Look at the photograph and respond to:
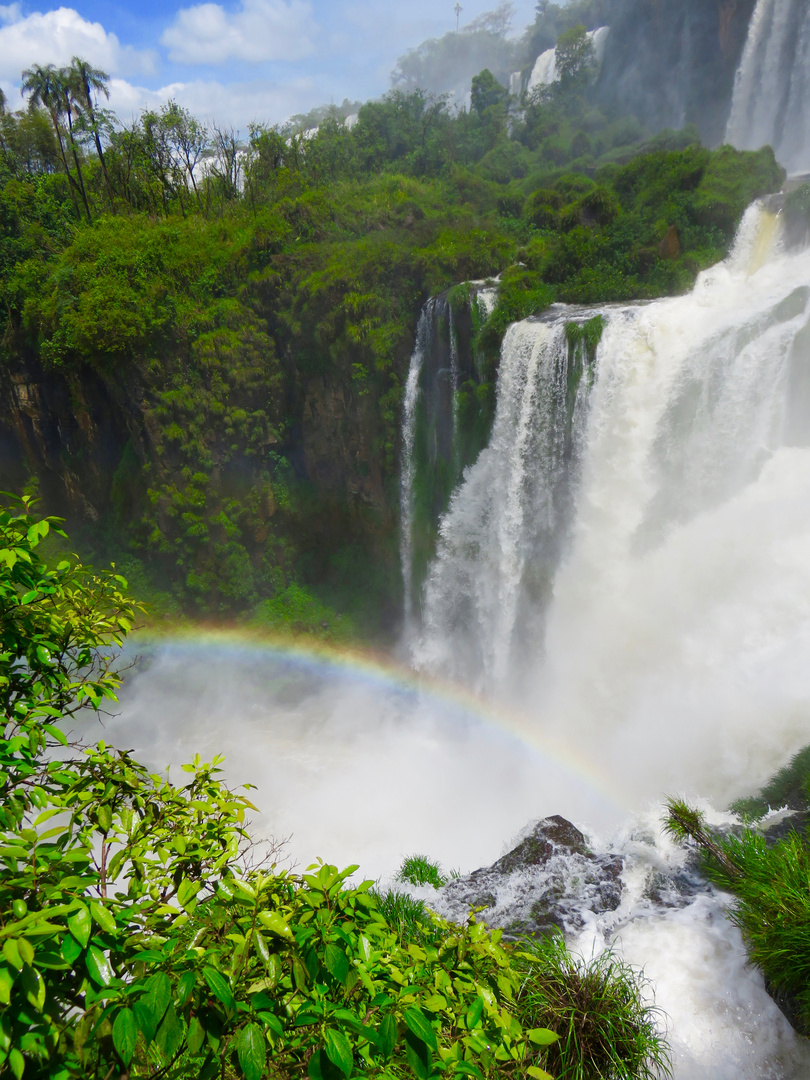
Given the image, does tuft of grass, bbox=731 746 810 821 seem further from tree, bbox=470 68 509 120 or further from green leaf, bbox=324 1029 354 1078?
tree, bbox=470 68 509 120

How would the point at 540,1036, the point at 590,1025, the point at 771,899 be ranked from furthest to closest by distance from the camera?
the point at 771,899, the point at 590,1025, the point at 540,1036

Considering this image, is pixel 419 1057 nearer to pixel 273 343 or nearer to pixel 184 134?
pixel 273 343

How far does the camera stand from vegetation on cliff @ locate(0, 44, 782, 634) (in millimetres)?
16438

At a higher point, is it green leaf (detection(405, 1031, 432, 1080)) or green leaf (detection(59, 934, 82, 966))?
green leaf (detection(59, 934, 82, 966))

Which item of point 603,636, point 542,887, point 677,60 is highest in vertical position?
point 677,60

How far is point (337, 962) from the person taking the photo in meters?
1.45

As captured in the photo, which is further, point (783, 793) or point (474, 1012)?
point (783, 793)

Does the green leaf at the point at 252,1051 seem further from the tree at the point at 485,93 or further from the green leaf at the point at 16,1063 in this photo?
the tree at the point at 485,93

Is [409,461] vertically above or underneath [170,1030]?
underneath

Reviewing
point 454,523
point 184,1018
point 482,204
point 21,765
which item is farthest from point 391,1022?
point 482,204

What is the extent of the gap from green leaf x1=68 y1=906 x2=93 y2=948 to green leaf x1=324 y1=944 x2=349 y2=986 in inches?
22.5

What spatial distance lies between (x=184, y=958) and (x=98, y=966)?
0.75 feet

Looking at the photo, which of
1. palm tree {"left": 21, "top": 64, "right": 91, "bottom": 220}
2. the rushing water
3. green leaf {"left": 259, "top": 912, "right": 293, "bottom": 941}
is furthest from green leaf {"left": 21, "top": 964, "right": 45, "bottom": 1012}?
palm tree {"left": 21, "top": 64, "right": 91, "bottom": 220}

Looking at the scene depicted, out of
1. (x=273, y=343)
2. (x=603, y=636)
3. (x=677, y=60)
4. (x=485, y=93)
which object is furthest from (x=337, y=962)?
(x=485, y=93)
